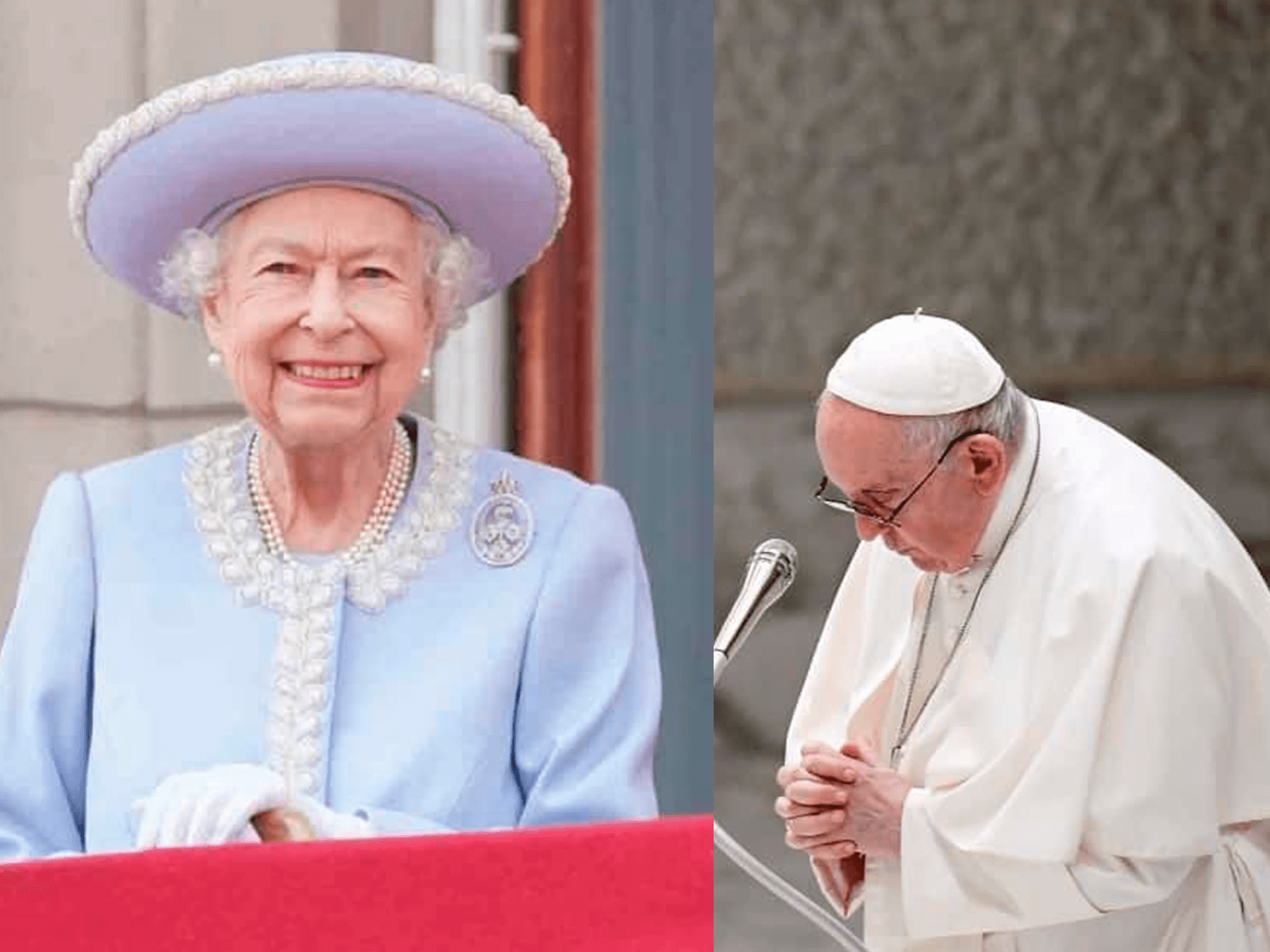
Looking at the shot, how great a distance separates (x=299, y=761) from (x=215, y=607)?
0.21 metres

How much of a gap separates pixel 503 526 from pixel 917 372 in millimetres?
588

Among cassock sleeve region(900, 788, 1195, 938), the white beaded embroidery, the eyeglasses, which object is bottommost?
cassock sleeve region(900, 788, 1195, 938)

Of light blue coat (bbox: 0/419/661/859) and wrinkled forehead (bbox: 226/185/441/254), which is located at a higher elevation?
wrinkled forehead (bbox: 226/185/441/254)

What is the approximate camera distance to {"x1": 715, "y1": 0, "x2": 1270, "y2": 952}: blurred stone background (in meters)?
3.13

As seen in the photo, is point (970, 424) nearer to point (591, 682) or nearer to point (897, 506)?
point (897, 506)

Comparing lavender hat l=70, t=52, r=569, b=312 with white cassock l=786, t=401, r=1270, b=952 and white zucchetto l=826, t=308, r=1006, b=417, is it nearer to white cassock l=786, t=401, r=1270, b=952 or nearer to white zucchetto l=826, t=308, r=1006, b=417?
white zucchetto l=826, t=308, r=1006, b=417

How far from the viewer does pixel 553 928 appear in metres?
3.30

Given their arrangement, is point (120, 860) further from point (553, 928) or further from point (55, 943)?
point (553, 928)

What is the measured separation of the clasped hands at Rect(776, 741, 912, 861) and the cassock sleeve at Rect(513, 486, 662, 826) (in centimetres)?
28

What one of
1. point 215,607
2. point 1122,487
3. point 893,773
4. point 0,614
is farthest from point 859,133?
point 0,614

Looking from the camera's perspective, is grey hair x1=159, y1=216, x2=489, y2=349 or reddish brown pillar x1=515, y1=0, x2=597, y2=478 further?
reddish brown pillar x1=515, y1=0, x2=597, y2=478

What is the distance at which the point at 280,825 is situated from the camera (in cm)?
318

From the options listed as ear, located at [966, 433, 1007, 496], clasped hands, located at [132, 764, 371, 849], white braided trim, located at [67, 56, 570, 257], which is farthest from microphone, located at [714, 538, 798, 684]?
white braided trim, located at [67, 56, 570, 257]

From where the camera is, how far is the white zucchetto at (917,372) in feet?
9.97
